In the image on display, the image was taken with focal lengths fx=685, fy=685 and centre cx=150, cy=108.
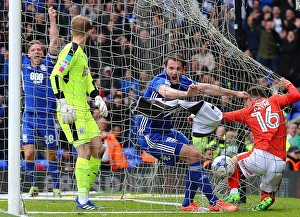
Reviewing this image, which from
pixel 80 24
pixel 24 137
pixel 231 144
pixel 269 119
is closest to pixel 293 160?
pixel 231 144

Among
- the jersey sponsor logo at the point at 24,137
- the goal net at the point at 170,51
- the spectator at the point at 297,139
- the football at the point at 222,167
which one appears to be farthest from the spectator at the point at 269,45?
the football at the point at 222,167

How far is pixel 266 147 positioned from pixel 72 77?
8.13 feet

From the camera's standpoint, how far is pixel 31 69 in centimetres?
952

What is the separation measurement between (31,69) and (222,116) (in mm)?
3061

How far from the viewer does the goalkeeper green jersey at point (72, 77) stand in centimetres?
803

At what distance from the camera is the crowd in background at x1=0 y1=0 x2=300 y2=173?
853 centimetres

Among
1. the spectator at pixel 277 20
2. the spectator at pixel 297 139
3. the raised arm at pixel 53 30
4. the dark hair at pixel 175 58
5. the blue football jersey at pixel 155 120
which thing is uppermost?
the spectator at pixel 277 20

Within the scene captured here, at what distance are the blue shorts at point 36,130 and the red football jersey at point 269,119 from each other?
2.94 metres

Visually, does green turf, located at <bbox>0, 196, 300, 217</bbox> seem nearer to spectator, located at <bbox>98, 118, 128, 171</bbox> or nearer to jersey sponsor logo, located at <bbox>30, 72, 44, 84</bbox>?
jersey sponsor logo, located at <bbox>30, 72, 44, 84</bbox>

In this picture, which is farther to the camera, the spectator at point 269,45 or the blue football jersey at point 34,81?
the spectator at point 269,45

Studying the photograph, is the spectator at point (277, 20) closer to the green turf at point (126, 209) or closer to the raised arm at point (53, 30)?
the green turf at point (126, 209)

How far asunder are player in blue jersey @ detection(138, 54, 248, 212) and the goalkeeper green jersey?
2.89 ft

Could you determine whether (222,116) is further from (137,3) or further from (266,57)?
(266,57)

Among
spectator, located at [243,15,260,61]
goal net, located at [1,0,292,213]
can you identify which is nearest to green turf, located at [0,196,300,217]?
goal net, located at [1,0,292,213]
